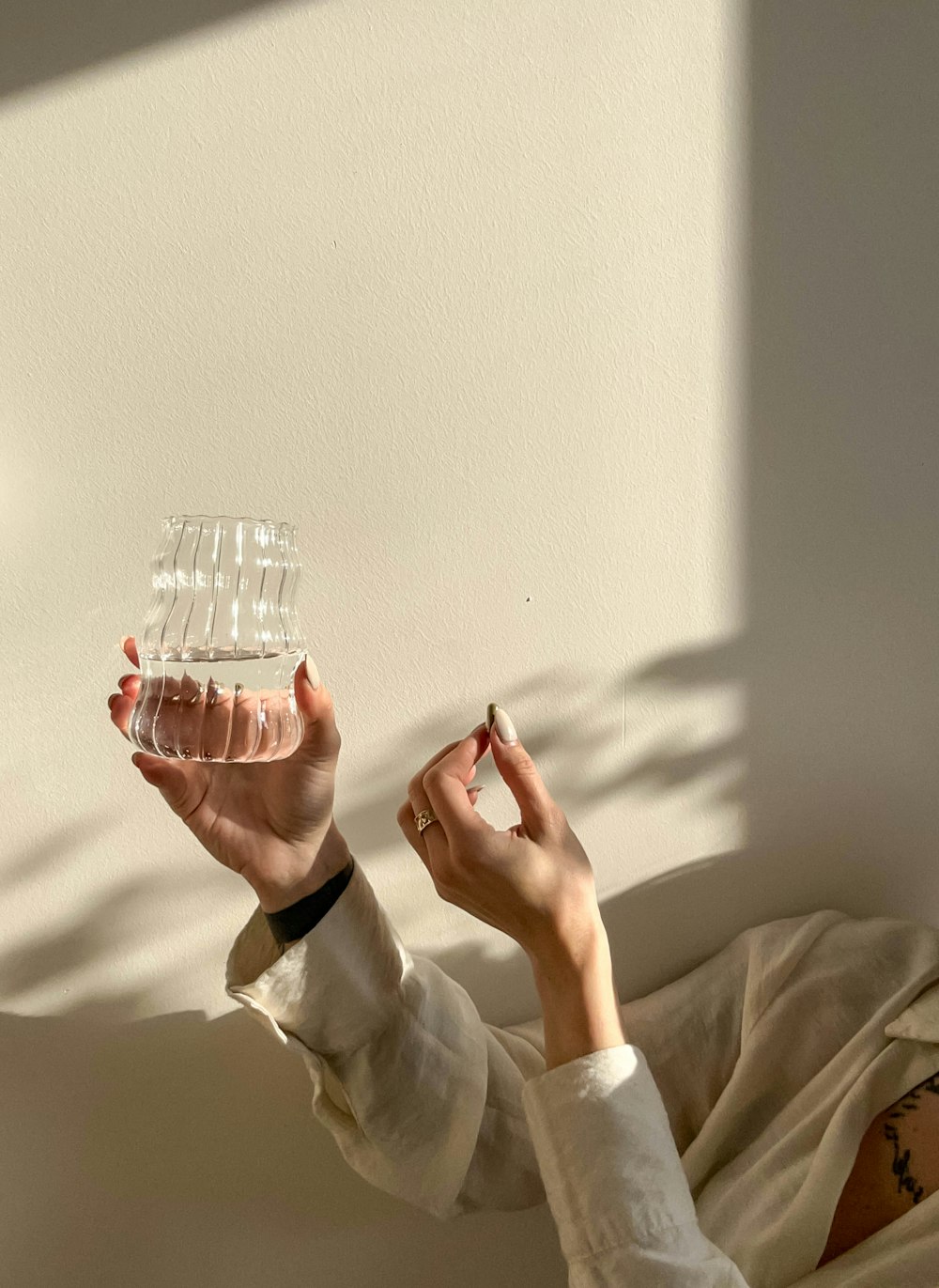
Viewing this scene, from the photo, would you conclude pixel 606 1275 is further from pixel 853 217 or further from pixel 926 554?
pixel 853 217

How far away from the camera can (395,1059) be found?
1.32 m

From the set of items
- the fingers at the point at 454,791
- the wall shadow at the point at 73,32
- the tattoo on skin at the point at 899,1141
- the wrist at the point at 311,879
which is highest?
the wall shadow at the point at 73,32

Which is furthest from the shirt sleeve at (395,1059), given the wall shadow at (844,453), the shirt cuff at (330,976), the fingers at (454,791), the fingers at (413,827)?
the wall shadow at (844,453)

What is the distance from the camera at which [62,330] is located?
1286 mm

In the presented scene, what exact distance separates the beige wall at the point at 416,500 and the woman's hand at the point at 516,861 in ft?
0.98

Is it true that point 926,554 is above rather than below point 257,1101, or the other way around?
above

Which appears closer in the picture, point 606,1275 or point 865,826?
point 606,1275

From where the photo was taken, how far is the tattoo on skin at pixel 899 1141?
1268 millimetres

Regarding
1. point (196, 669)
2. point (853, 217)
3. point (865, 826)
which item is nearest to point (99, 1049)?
point (196, 669)

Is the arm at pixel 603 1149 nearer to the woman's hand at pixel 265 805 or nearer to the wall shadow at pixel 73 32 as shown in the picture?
the woman's hand at pixel 265 805

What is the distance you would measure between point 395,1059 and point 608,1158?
0.31 metres

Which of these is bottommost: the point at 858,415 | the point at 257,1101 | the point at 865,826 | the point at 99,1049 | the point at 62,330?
the point at 257,1101

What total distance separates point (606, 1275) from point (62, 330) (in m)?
1.21

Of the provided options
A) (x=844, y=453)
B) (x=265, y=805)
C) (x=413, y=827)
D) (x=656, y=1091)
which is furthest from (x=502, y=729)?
(x=844, y=453)
